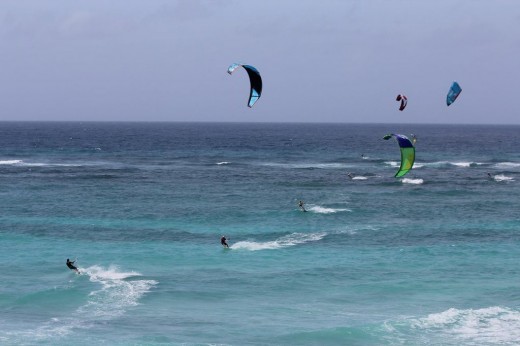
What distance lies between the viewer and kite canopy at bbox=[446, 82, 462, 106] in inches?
1475

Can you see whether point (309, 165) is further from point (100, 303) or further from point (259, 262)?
point (100, 303)

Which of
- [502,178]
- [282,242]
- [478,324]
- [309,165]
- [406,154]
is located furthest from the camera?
[309,165]

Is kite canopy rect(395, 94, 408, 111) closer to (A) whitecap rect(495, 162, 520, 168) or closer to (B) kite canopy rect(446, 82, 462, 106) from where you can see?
(B) kite canopy rect(446, 82, 462, 106)

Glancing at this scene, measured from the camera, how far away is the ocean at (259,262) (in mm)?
28812

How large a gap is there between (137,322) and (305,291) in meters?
8.28

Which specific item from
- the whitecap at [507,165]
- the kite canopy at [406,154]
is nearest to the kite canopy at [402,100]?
the kite canopy at [406,154]

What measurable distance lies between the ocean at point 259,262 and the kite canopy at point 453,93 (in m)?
8.36

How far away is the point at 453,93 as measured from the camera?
38312mm

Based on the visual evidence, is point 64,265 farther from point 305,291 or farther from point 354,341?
point 354,341

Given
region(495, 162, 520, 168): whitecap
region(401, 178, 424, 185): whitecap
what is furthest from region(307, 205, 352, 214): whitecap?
region(495, 162, 520, 168): whitecap

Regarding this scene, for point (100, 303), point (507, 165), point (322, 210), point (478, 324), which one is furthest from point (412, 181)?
point (100, 303)

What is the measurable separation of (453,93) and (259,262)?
12960 mm

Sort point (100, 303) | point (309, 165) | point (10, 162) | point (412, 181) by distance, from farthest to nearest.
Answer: point (10, 162)
point (309, 165)
point (412, 181)
point (100, 303)

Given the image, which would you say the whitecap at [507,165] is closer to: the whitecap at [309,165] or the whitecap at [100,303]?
the whitecap at [309,165]
